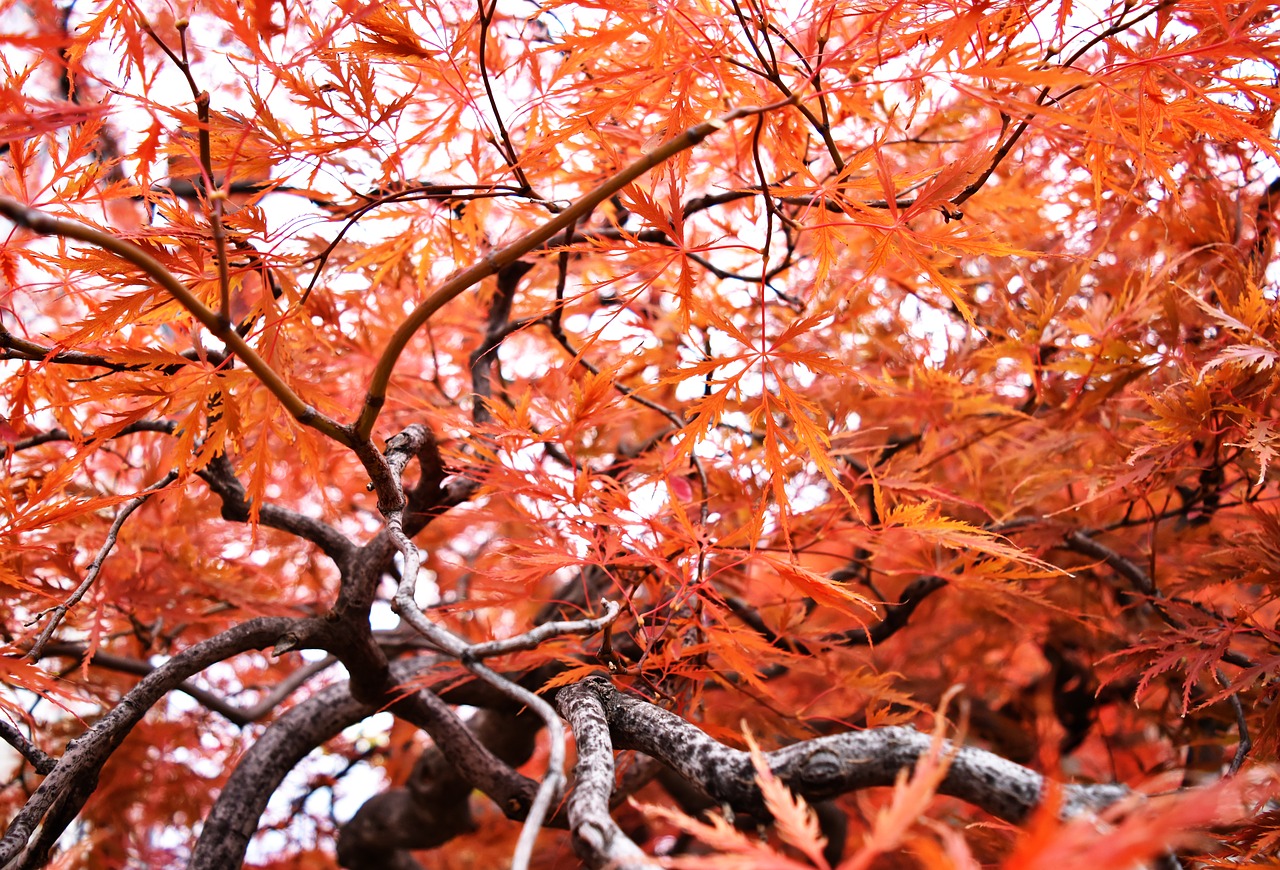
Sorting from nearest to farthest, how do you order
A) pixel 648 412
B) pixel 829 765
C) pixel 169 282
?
pixel 169 282
pixel 829 765
pixel 648 412

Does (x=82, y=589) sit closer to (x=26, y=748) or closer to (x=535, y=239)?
(x=26, y=748)

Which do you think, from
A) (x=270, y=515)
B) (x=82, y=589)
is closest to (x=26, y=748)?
(x=82, y=589)

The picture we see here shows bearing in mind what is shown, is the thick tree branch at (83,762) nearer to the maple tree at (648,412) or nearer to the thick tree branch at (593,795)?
the maple tree at (648,412)

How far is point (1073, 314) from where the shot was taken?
118 cm

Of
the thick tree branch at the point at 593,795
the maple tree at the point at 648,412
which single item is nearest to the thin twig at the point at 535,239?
the maple tree at the point at 648,412

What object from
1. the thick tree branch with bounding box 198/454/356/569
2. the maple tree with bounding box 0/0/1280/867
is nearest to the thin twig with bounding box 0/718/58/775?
the maple tree with bounding box 0/0/1280/867

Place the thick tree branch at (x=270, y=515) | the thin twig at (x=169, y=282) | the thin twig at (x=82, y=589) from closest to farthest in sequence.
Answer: the thin twig at (x=169, y=282) < the thin twig at (x=82, y=589) < the thick tree branch at (x=270, y=515)

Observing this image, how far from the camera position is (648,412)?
170cm

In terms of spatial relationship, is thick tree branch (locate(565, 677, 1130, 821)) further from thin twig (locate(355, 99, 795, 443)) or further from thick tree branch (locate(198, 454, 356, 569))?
thick tree branch (locate(198, 454, 356, 569))

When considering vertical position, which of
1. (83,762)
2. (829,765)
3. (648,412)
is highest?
(648,412)

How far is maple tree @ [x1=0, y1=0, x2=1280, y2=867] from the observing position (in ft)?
2.29

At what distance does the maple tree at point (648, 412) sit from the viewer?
698 mm

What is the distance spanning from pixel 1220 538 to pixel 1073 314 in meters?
0.39

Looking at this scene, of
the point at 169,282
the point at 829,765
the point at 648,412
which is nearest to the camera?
the point at 169,282
